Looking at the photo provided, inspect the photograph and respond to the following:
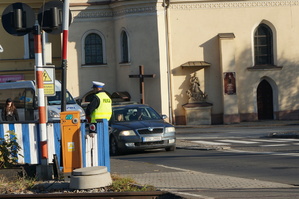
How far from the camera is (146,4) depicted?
3906 centimetres

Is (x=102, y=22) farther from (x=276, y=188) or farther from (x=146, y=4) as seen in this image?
(x=276, y=188)

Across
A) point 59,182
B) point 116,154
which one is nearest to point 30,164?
point 59,182

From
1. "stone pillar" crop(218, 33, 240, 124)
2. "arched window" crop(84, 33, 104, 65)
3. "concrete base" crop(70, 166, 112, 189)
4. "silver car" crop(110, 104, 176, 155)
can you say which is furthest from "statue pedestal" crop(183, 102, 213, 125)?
"concrete base" crop(70, 166, 112, 189)

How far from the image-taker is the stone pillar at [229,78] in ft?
129

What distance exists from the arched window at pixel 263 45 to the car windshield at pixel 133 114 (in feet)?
62.7

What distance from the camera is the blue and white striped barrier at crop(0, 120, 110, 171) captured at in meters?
13.5

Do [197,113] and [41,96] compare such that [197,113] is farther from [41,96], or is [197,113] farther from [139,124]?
[41,96]

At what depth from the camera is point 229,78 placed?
130 ft

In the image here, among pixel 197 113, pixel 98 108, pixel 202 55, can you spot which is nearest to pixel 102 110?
pixel 98 108

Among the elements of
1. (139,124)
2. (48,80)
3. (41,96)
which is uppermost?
(48,80)

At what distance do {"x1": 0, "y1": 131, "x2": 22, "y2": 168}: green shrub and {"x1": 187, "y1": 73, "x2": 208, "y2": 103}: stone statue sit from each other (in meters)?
26.4

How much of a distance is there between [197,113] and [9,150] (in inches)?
1039

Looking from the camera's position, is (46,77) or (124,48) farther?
(124,48)

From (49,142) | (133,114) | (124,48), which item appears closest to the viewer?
(49,142)
